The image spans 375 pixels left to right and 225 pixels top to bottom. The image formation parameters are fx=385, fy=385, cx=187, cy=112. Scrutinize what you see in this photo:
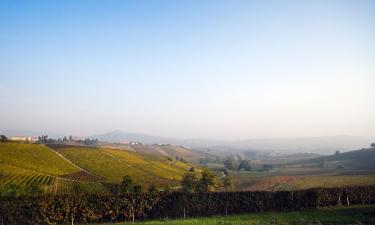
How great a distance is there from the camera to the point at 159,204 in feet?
140

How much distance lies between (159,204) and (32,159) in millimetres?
69345

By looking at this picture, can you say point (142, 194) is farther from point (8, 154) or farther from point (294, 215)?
point (8, 154)

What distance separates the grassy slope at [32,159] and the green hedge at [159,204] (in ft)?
181

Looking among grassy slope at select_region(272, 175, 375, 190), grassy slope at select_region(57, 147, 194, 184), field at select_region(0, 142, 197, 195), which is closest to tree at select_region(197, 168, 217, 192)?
field at select_region(0, 142, 197, 195)

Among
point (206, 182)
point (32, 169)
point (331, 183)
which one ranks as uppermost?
point (32, 169)

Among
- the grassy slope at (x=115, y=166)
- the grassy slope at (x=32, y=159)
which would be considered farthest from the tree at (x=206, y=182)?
the grassy slope at (x=32, y=159)

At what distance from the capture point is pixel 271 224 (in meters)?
30.8

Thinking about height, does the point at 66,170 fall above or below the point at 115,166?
below

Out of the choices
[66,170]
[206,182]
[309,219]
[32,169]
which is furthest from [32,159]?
[309,219]

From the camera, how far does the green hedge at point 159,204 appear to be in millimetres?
38666

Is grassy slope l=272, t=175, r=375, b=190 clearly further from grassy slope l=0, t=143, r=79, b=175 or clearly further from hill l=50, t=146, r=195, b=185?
grassy slope l=0, t=143, r=79, b=175

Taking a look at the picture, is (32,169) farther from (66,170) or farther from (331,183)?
(331,183)

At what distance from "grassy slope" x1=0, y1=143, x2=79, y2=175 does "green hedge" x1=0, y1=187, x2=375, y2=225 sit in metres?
55.1

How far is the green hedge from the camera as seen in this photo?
38666 millimetres
